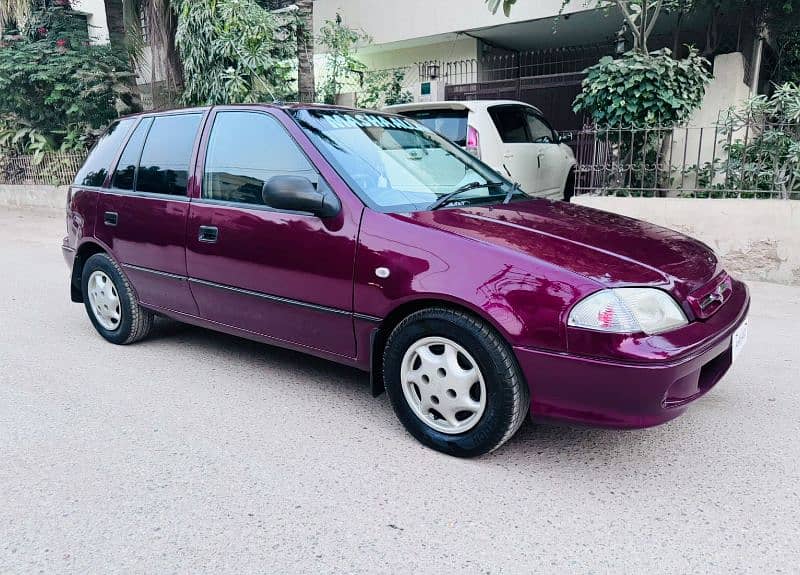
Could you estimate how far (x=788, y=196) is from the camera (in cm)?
666

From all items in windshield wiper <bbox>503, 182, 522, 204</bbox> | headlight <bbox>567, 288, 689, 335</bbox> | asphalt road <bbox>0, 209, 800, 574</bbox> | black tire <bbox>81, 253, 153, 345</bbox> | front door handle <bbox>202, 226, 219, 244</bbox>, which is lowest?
asphalt road <bbox>0, 209, 800, 574</bbox>

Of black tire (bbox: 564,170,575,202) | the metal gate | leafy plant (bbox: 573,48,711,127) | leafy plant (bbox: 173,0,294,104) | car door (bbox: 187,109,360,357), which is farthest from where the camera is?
the metal gate

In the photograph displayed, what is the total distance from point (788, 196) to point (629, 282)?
5.16 metres

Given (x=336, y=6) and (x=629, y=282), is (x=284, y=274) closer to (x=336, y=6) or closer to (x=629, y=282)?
(x=629, y=282)

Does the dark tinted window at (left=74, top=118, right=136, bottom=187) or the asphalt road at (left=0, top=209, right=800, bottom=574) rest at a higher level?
the dark tinted window at (left=74, top=118, right=136, bottom=187)

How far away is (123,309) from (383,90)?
29.9 feet

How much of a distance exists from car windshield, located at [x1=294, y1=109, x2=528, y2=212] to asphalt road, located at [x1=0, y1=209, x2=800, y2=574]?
4.13 ft

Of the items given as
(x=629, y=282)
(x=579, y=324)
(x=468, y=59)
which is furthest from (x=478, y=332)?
(x=468, y=59)

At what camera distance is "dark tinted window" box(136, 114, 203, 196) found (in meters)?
4.18

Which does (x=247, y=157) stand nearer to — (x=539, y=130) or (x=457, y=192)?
(x=457, y=192)

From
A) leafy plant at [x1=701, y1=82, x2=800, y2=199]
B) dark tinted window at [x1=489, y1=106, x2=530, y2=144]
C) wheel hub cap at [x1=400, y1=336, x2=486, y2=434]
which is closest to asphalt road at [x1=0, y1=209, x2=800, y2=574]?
wheel hub cap at [x1=400, y1=336, x2=486, y2=434]

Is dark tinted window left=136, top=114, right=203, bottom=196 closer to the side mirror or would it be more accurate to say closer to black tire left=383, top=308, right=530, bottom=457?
the side mirror

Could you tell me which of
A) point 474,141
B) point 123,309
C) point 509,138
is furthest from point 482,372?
point 509,138

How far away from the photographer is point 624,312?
8.53ft
